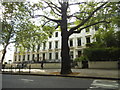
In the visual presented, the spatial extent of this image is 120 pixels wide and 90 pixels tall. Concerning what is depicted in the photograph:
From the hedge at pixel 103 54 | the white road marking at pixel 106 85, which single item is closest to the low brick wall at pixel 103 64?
the hedge at pixel 103 54

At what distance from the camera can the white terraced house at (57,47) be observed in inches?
1235

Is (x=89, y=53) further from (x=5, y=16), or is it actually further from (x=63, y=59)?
(x=5, y=16)

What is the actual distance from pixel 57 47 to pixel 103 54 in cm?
1873

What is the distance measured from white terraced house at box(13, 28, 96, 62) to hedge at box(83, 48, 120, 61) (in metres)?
9.63

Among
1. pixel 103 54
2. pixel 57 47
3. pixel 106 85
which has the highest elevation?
pixel 57 47

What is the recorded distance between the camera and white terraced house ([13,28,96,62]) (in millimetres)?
31375

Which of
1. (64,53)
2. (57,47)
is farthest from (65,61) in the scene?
(57,47)

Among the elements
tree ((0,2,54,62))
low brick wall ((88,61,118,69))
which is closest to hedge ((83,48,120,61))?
low brick wall ((88,61,118,69))

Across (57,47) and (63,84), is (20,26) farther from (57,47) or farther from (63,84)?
(57,47)

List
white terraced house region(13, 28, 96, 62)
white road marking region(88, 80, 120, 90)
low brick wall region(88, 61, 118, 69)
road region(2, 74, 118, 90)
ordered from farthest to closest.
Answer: white terraced house region(13, 28, 96, 62) < low brick wall region(88, 61, 118, 69) < road region(2, 74, 118, 90) < white road marking region(88, 80, 120, 90)

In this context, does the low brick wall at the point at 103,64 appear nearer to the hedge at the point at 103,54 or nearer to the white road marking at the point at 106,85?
the hedge at the point at 103,54

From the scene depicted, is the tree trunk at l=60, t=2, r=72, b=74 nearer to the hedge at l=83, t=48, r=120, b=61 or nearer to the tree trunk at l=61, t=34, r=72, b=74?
the tree trunk at l=61, t=34, r=72, b=74

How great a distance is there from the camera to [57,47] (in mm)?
35656

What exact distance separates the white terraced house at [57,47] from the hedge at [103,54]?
9634mm
